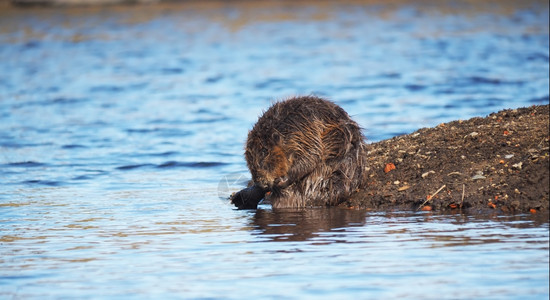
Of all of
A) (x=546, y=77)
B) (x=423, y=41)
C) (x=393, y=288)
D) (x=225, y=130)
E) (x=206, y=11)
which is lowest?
(x=393, y=288)

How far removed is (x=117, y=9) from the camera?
54.8 metres

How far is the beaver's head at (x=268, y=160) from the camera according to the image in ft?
26.3

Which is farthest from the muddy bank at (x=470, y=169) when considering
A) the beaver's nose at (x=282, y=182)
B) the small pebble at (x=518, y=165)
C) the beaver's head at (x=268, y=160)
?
the beaver's head at (x=268, y=160)

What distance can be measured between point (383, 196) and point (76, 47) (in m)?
27.5

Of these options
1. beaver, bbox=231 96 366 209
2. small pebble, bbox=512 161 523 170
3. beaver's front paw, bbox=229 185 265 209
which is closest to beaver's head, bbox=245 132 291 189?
beaver, bbox=231 96 366 209

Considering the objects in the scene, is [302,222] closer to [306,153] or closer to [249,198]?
[306,153]

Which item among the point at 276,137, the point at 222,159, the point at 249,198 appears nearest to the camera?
the point at 276,137

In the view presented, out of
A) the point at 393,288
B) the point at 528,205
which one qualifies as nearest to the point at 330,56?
the point at 528,205

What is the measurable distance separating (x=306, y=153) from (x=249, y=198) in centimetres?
99

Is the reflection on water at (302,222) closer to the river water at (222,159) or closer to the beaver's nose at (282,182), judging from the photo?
the river water at (222,159)

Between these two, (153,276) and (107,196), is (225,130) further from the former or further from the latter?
(153,276)

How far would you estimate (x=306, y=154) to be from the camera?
26.4 feet

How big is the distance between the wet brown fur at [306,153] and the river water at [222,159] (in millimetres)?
244

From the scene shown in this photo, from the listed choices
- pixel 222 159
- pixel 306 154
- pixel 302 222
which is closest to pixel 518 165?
pixel 306 154
